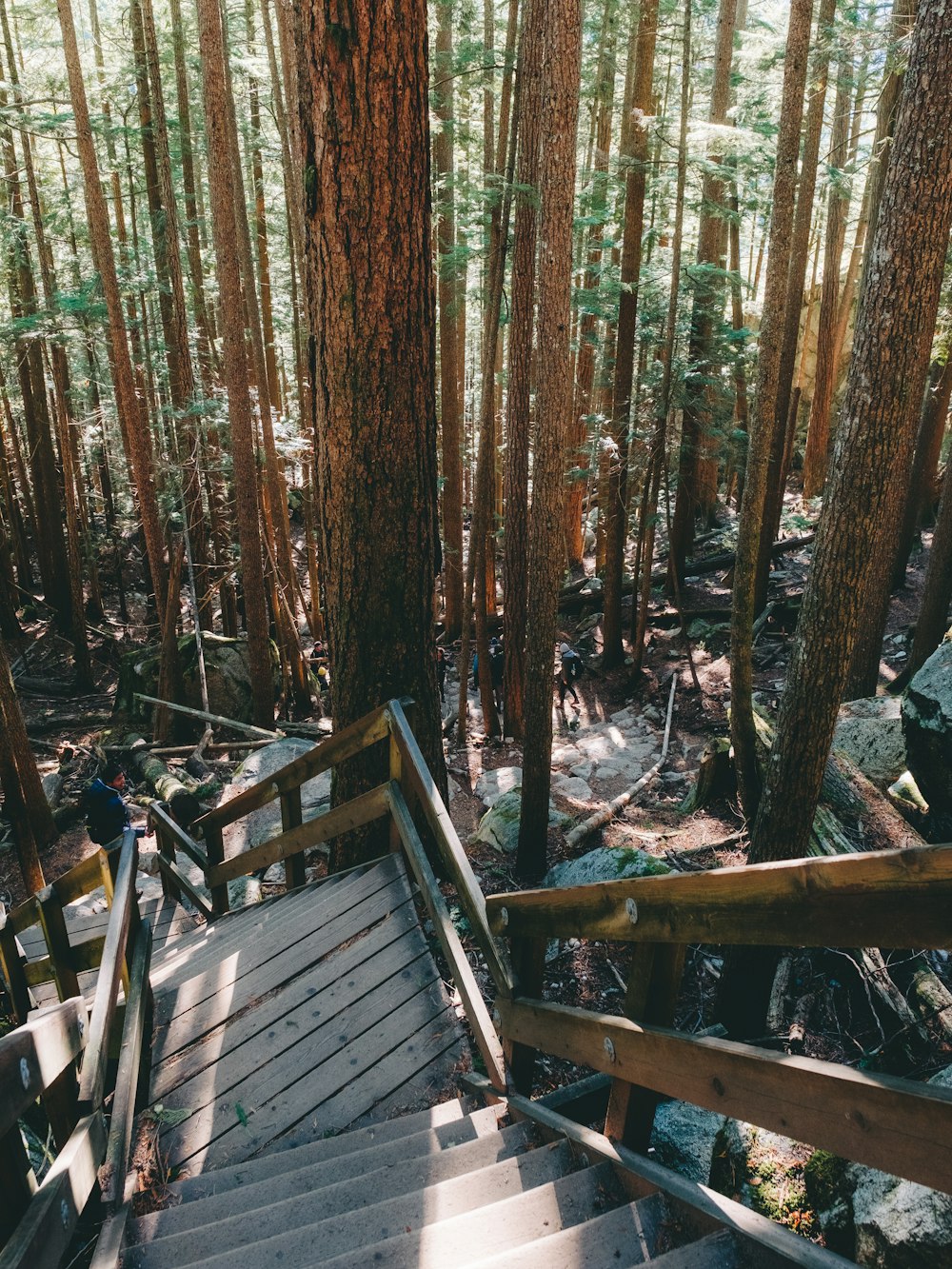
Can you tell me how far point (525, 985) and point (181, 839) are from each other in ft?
15.2

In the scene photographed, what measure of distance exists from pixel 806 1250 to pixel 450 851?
2.09 meters

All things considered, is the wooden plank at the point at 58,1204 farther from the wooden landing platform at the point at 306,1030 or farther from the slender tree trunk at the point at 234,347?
the slender tree trunk at the point at 234,347

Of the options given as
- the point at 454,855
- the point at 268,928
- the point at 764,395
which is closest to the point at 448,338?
the point at 764,395

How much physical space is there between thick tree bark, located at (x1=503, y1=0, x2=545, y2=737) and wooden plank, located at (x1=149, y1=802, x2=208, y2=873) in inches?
255

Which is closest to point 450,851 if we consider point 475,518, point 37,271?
point 475,518

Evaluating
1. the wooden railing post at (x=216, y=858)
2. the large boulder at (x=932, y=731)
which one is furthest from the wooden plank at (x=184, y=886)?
the large boulder at (x=932, y=731)

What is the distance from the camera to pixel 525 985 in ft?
10.1

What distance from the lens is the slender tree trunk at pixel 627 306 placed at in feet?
45.1

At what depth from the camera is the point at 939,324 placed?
509 inches

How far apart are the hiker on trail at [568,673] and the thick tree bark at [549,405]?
7038 millimetres

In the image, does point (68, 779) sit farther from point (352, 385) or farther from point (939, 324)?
point (939, 324)

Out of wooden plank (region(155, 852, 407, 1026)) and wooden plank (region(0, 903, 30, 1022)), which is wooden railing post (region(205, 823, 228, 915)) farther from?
wooden plank (region(0, 903, 30, 1022))

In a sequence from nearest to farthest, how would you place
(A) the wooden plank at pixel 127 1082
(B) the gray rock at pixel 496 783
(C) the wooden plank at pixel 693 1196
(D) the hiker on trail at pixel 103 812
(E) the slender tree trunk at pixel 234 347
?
(C) the wooden plank at pixel 693 1196
(A) the wooden plank at pixel 127 1082
(D) the hiker on trail at pixel 103 812
(E) the slender tree trunk at pixel 234 347
(B) the gray rock at pixel 496 783

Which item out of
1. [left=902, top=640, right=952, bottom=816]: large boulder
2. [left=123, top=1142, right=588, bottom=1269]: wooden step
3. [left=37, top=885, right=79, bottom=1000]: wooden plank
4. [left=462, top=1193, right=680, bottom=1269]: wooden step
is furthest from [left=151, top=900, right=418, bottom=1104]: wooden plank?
[left=902, top=640, right=952, bottom=816]: large boulder
